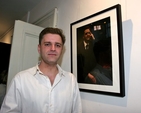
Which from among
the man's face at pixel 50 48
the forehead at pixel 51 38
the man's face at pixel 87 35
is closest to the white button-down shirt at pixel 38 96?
the man's face at pixel 50 48

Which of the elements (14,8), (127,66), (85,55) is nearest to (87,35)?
(85,55)

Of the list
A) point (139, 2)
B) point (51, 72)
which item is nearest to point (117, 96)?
point (51, 72)

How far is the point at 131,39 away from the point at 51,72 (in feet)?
2.29

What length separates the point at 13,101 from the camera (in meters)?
0.85

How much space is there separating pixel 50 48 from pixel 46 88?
332mm

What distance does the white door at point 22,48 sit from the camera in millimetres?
1339

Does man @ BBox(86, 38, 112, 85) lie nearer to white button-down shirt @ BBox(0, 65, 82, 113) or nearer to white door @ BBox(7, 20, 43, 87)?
white button-down shirt @ BBox(0, 65, 82, 113)

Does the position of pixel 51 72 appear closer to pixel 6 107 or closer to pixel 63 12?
pixel 6 107

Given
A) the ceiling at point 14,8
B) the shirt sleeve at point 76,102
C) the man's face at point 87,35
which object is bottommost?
the shirt sleeve at point 76,102

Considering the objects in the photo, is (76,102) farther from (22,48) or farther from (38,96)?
(22,48)

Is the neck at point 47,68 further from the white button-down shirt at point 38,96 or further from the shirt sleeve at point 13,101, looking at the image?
the shirt sleeve at point 13,101

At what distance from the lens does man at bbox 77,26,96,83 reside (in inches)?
41.5

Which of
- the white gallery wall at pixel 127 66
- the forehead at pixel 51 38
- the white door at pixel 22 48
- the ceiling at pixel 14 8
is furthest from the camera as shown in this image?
the ceiling at pixel 14 8

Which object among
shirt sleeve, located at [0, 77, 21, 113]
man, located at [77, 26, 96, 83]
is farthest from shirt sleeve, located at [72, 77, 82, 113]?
shirt sleeve, located at [0, 77, 21, 113]
